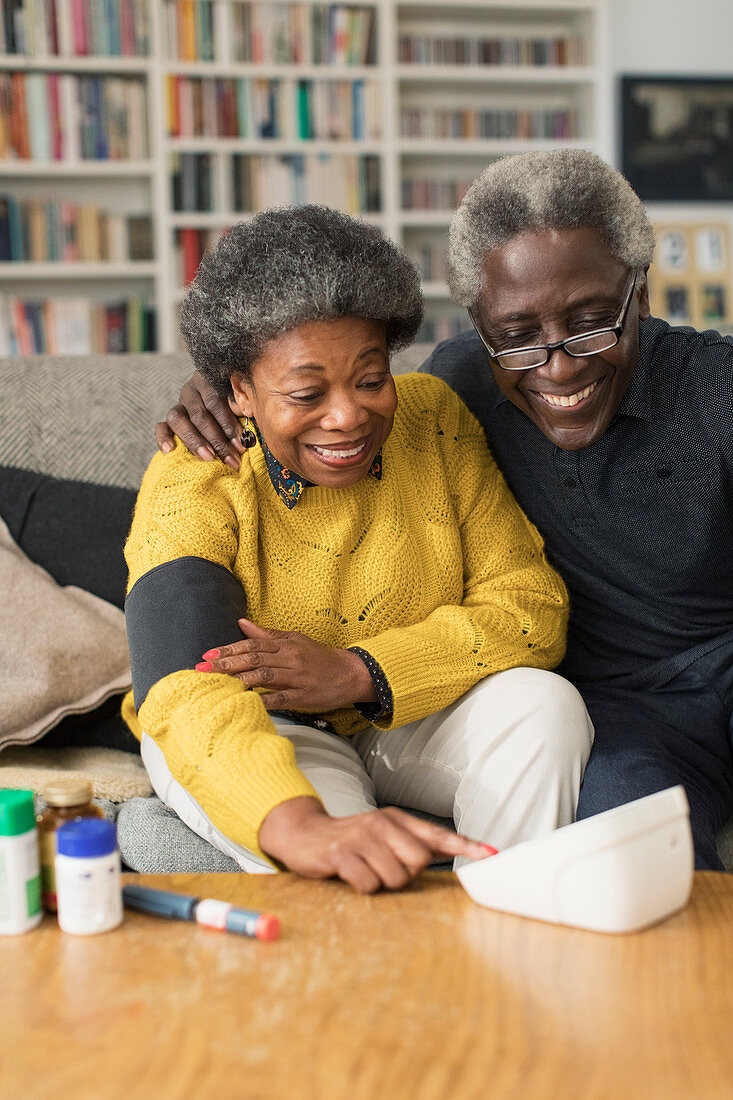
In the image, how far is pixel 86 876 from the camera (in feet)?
2.72

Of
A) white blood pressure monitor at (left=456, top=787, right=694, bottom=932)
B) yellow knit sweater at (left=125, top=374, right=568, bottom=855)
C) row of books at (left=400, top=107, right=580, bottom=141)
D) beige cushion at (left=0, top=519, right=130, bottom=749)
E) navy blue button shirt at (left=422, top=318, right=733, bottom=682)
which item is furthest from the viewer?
row of books at (left=400, top=107, right=580, bottom=141)

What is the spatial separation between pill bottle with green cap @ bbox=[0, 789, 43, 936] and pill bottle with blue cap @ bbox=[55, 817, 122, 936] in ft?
0.08

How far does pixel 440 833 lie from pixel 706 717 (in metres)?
0.69

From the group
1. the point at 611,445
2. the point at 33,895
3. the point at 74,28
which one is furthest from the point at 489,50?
the point at 33,895

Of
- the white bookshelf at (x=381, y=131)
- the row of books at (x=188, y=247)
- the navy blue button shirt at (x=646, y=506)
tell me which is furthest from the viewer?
the row of books at (x=188, y=247)

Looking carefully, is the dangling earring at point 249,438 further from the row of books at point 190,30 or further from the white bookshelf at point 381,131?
the row of books at point 190,30

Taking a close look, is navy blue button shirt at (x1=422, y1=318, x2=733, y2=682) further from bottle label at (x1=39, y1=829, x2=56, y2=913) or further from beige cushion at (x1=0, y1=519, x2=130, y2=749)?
bottle label at (x1=39, y1=829, x2=56, y2=913)

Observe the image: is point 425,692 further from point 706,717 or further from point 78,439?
point 78,439

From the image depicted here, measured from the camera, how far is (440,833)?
3.00 ft

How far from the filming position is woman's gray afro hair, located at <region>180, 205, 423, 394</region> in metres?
1.19

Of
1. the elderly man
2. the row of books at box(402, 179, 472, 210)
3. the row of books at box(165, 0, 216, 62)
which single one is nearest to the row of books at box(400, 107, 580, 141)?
the row of books at box(402, 179, 472, 210)

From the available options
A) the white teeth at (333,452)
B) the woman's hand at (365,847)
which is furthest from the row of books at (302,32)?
the woman's hand at (365,847)

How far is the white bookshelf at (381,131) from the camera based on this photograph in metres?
3.50

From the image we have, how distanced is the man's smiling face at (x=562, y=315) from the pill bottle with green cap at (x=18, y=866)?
2.73 ft
